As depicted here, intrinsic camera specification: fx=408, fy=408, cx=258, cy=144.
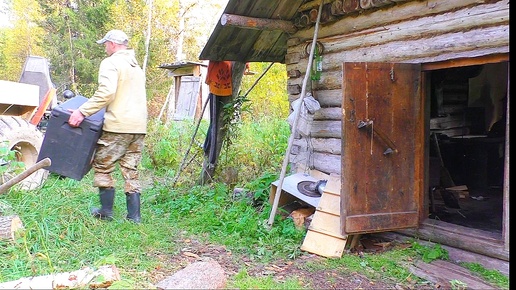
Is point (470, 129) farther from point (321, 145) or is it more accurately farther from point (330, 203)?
point (330, 203)

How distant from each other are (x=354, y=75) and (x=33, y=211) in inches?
144

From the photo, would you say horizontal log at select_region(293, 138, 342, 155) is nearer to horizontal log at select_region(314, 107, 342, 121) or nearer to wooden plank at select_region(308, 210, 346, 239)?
horizontal log at select_region(314, 107, 342, 121)

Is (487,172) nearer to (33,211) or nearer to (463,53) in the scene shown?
(463,53)

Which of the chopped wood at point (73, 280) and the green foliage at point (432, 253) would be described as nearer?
the chopped wood at point (73, 280)

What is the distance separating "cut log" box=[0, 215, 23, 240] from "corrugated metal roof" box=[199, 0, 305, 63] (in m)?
3.24

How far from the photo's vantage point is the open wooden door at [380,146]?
12.7ft

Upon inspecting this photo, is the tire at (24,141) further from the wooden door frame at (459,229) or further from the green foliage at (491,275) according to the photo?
the green foliage at (491,275)

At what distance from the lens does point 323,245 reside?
13.2ft

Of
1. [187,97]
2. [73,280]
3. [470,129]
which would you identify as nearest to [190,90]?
[187,97]

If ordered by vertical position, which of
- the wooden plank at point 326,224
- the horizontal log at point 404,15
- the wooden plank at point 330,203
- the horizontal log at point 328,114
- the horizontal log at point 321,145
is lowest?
the wooden plank at point 326,224

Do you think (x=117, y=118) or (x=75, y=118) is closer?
(x=75, y=118)

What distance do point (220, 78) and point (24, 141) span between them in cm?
302

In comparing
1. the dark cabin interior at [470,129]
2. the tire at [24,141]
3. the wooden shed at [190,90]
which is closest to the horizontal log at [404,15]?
the dark cabin interior at [470,129]

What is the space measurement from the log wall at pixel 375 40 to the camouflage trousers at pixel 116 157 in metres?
2.17
